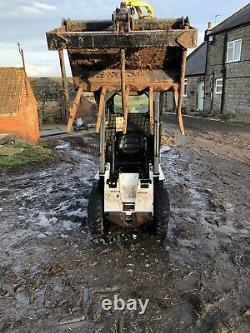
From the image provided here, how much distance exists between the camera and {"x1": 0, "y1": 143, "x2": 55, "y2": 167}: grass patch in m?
12.0

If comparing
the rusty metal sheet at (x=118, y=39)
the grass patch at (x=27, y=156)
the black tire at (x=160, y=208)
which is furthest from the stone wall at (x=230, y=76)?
the rusty metal sheet at (x=118, y=39)

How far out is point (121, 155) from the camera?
660 cm

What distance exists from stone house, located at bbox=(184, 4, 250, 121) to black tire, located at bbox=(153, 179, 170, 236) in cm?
1749

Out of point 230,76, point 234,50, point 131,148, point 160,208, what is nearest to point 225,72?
point 230,76

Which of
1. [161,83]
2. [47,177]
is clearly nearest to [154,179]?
[161,83]

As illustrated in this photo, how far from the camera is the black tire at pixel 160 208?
5699 millimetres

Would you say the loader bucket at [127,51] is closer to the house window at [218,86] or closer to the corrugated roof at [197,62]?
the house window at [218,86]

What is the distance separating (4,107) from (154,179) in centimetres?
1102

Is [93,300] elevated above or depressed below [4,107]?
below

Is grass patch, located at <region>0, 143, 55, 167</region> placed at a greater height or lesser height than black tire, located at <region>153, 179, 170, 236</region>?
lesser

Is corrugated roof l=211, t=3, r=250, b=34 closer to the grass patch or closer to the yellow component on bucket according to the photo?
the grass patch

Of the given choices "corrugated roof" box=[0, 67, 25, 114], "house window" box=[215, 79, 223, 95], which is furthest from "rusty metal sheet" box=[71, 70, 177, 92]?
"house window" box=[215, 79, 223, 95]

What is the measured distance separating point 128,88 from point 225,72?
21097 millimetres

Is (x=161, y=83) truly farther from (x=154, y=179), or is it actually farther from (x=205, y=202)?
(x=205, y=202)
